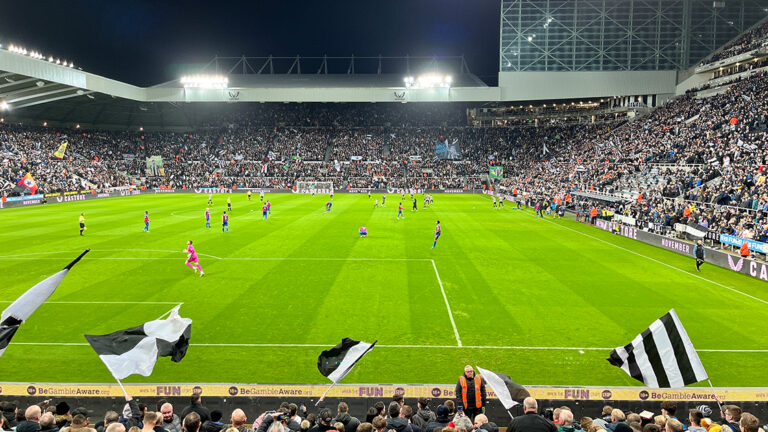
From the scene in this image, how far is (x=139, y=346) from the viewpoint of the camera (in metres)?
9.06

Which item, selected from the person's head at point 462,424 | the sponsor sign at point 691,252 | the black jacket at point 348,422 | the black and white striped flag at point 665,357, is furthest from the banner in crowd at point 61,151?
the black and white striped flag at point 665,357

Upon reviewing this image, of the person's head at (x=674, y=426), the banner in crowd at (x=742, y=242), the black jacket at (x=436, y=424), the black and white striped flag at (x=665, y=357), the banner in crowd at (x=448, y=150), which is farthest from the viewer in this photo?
the banner in crowd at (x=448, y=150)

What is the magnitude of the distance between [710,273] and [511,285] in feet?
33.2

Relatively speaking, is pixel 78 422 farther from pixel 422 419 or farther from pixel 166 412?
pixel 422 419

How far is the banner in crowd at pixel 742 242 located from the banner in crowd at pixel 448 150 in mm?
62766

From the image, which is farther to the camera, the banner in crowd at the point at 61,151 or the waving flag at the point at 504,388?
the banner in crowd at the point at 61,151

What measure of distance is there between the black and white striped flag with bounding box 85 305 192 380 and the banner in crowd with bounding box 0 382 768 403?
84cm

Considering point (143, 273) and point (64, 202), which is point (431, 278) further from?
point (64, 202)

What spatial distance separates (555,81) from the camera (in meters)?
70.5

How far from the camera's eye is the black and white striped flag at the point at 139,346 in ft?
28.3

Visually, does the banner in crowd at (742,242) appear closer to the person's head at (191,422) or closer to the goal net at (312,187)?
the person's head at (191,422)

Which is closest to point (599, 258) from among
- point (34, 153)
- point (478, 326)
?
point (478, 326)

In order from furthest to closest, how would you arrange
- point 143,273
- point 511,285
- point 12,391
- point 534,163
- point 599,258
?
1. point 534,163
2. point 599,258
3. point 143,273
4. point 511,285
5. point 12,391

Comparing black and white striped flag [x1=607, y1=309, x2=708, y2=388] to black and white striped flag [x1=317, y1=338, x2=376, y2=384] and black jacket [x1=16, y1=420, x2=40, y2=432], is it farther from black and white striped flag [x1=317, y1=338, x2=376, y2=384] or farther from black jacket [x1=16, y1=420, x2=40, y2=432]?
black jacket [x1=16, y1=420, x2=40, y2=432]
